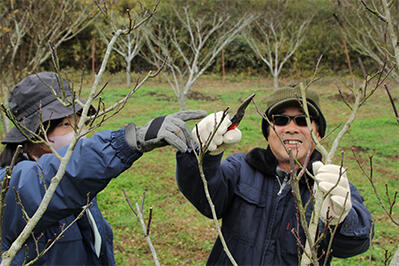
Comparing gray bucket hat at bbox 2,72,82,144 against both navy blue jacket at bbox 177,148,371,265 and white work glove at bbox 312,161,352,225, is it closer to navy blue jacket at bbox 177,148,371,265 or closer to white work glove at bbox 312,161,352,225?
navy blue jacket at bbox 177,148,371,265

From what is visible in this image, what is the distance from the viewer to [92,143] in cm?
136

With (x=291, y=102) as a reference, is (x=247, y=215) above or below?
below

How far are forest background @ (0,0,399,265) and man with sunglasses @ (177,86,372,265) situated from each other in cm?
18

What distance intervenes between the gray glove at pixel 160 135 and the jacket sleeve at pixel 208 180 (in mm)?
358

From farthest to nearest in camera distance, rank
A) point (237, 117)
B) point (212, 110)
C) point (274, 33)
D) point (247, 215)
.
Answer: point (274, 33)
point (212, 110)
point (247, 215)
point (237, 117)

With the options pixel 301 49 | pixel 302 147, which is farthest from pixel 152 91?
pixel 302 147

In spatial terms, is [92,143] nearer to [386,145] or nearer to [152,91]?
[386,145]

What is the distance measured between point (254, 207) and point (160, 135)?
0.92 meters

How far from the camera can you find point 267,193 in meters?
2.10

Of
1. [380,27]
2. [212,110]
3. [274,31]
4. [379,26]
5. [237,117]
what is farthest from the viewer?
[274,31]

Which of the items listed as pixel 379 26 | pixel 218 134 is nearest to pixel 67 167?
pixel 218 134

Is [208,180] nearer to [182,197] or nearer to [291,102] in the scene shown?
[291,102]

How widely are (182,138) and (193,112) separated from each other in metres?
0.16

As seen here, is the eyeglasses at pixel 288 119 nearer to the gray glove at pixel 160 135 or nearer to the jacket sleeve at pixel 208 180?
the jacket sleeve at pixel 208 180
